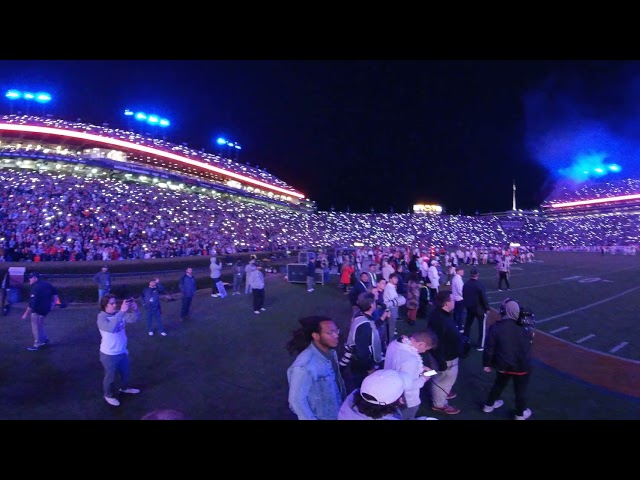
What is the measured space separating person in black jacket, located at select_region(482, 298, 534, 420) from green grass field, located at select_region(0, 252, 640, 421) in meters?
0.57

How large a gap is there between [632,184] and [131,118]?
10948 cm

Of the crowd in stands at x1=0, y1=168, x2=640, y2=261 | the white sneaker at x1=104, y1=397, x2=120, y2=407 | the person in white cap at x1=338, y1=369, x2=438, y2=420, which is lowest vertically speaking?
the white sneaker at x1=104, y1=397, x2=120, y2=407

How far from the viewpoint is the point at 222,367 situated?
6504mm

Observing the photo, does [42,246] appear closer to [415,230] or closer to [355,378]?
[355,378]

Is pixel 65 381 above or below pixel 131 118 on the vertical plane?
below

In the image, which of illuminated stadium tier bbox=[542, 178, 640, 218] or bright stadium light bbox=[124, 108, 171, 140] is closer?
bright stadium light bbox=[124, 108, 171, 140]

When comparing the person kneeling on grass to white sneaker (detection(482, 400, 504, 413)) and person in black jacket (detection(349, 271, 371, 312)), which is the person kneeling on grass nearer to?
person in black jacket (detection(349, 271, 371, 312))

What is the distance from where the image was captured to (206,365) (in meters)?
6.61

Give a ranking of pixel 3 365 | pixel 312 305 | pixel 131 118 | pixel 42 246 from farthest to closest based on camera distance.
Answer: pixel 131 118
pixel 42 246
pixel 312 305
pixel 3 365

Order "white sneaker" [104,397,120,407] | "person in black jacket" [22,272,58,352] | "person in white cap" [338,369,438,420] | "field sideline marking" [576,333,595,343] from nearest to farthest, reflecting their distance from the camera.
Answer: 1. "person in white cap" [338,369,438,420]
2. "white sneaker" [104,397,120,407]
3. "person in black jacket" [22,272,58,352]
4. "field sideline marking" [576,333,595,343]

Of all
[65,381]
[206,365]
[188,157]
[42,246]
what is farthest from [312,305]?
[188,157]

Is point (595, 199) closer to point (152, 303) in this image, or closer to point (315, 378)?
point (152, 303)

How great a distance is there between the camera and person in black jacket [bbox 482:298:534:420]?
4391 millimetres

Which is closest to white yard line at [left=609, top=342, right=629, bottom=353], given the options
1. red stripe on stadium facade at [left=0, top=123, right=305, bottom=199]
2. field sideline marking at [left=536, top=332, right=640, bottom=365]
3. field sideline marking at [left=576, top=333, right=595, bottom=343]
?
field sideline marking at [left=536, top=332, right=640, bottom=365]
